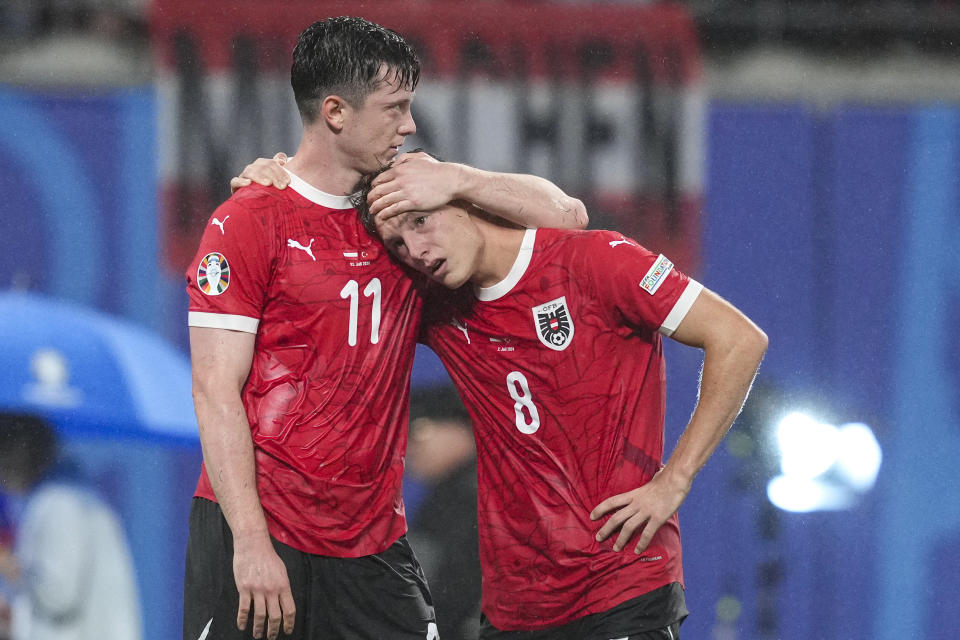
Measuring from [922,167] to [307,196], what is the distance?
4.31 meters

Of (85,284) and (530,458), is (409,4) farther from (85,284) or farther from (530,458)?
(530,458)

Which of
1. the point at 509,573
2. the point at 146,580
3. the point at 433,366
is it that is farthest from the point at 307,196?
the point at 146,580

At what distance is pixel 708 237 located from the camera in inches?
228

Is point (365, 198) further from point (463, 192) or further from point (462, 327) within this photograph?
point (462, 327)

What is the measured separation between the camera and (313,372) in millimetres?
2486

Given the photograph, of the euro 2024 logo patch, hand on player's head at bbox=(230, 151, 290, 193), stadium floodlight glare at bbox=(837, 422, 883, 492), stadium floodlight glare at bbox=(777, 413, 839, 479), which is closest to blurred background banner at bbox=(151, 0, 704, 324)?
stadium floodlight glare at bbox=(777, 413, 839, 479)

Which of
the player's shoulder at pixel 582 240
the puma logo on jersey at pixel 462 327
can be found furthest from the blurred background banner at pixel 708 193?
the player's shoulder at pixel 582 240

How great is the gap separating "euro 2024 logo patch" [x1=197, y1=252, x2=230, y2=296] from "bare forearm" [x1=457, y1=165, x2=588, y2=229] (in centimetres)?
55

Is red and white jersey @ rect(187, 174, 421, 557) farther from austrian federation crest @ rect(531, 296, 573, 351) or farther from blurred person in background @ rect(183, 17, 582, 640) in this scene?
austrian federation crest @ rect(531, 296, 573, 351)

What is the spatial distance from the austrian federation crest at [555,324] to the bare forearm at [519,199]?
0.66 ft

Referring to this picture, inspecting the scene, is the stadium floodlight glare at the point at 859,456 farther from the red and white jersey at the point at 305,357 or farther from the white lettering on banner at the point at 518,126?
the red and white jersey at the point at 305,357

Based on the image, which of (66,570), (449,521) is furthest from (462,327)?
(66,570)

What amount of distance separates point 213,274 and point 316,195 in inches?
12.3

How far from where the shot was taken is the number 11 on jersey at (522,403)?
2590 mm
